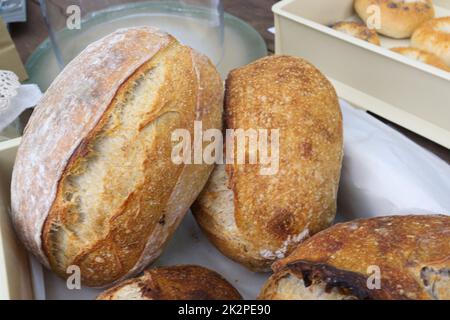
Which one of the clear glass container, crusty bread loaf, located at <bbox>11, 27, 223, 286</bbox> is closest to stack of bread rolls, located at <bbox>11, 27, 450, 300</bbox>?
crusty bread loaf, located at <bbox>11, 27, 223, 286</bbox>

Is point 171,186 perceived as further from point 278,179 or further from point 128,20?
point 128,20

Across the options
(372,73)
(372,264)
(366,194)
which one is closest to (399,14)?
(372,73)

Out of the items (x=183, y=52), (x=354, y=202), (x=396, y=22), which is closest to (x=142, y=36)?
(x=183, y=52)

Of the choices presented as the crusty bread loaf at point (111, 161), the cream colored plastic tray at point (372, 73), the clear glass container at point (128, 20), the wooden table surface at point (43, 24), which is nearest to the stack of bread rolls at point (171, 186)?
the crusty bread loaf at point (111, 161)

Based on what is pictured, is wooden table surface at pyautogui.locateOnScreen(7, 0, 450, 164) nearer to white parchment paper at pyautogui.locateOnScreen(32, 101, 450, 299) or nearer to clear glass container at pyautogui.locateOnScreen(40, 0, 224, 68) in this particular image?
clear glass container at pyautogui.locateOnScreen(40, 0, 224, 68)

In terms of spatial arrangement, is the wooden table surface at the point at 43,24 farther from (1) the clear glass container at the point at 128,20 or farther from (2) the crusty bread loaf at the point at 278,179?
(2) the crusty bread loaf at the point at 278,179
